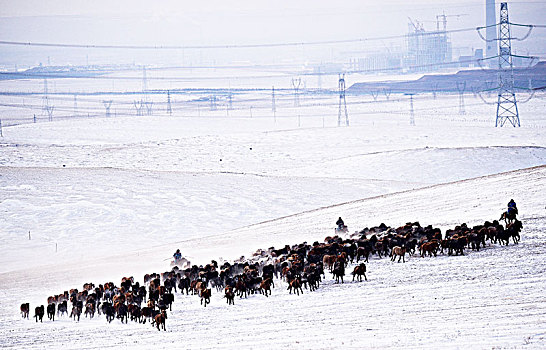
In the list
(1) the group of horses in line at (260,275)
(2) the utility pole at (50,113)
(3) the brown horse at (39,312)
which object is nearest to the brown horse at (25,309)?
(1) the group of horses in line at (260,275)

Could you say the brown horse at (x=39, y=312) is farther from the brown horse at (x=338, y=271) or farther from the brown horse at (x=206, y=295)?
the brown horse at (x=338, y=271)

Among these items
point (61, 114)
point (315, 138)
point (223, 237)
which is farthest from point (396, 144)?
point (61, 114)

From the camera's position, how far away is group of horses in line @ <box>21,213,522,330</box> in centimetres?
1853

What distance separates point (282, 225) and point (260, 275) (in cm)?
1205

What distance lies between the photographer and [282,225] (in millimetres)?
32750

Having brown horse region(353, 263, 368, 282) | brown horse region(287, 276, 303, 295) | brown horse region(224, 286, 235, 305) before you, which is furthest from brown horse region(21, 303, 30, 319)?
brown horse region(353, 263, 368, 282)

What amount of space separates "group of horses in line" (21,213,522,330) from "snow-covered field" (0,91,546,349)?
15.5 inches

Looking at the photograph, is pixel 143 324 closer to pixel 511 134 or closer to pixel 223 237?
pixel 223 237

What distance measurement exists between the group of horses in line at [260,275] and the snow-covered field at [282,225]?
394mm

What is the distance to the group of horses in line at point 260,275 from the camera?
1853 centimetres

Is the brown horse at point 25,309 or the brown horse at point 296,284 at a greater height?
the brown horse at point 296,284

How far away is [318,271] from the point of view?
19203 mm

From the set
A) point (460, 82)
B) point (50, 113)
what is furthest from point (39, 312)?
point (460, 82)

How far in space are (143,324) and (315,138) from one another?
58.8 metres
